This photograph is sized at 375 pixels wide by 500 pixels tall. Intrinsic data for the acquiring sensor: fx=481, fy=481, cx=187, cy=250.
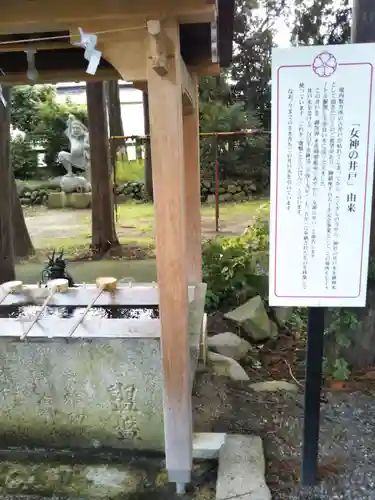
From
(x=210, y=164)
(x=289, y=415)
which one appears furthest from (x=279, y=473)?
(x=210, y=164)

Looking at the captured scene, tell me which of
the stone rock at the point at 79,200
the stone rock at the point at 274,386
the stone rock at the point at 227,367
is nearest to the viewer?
the stone rock at the point at 274,386

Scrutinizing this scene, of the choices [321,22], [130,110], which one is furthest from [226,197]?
[130,110]

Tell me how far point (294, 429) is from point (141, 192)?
13271mm

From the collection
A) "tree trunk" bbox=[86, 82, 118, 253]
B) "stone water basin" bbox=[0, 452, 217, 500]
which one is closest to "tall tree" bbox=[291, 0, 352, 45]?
"tree trunk" bbox=[86, 82, 118, 253]

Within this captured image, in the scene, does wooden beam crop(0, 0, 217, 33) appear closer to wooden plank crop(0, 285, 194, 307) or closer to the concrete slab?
wooden plank crop(0, 285, 194, 307)

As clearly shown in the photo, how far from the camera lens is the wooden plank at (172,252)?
2291 millimetres

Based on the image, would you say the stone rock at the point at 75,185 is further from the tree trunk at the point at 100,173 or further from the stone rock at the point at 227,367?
the stone rock at the point at 227,367

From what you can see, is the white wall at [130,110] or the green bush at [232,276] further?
the white wall at [130,110]

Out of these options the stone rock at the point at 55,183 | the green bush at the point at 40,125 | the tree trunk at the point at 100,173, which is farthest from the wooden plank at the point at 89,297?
the green bush at the point at 40,125

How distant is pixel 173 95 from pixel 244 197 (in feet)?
43.1

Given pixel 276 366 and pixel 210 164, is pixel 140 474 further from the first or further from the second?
pixel 210 164

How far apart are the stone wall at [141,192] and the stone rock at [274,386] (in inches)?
445

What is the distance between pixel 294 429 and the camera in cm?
331

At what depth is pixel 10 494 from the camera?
9.04 feet
